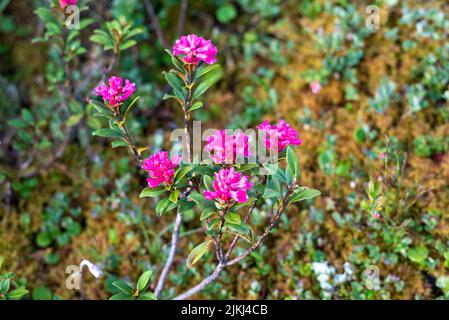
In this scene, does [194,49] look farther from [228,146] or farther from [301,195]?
[301,195]

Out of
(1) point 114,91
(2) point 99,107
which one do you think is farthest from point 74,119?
(1) point 114,91

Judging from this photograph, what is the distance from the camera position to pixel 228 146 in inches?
74.6

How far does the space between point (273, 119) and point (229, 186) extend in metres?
1.67

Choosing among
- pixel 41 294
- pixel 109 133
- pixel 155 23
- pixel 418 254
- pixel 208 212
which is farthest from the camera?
pixel 155 23

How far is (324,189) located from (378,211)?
0.47 meters

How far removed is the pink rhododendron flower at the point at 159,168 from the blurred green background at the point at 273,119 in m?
0.94

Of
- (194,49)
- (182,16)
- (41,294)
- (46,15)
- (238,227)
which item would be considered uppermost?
(182,16)

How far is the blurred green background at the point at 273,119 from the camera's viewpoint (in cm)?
269

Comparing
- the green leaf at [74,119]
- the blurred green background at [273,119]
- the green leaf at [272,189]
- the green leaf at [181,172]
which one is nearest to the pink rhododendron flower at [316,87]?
the blurred green background at [273,119]

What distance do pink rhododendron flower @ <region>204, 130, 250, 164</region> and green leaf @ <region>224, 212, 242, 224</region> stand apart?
8.2 inches

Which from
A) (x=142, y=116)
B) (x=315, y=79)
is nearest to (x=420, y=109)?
(x=315, y=79)

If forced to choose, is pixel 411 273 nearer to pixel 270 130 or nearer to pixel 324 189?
pixel 324 189

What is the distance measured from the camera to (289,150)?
198 cm

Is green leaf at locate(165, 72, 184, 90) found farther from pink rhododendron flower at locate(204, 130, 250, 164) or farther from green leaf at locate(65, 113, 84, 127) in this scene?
green leaf at locate(65, 113, 84, 127)
